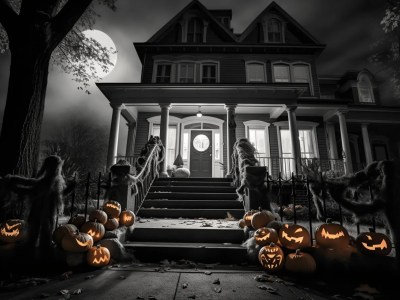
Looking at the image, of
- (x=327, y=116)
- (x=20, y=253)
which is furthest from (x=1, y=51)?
(x=327, y=116)

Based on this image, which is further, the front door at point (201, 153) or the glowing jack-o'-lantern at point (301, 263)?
the front door at point (201, 153)

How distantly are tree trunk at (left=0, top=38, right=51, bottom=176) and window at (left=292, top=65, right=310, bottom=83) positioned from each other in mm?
12638

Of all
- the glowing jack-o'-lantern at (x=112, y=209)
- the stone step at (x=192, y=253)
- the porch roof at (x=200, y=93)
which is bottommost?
the stone step at (x=192, y=253)

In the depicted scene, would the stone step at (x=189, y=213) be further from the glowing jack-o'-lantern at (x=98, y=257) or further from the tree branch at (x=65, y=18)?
the tree branch at (x=65, y=18)

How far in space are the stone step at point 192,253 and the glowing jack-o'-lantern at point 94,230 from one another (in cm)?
47

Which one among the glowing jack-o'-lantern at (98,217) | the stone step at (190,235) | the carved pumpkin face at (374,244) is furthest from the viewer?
the stone step at (190,235)

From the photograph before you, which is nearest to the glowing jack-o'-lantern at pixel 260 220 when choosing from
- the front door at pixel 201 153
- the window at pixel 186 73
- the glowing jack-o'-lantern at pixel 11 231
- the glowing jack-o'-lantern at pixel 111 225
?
the glowing jack-o'-lantern at pixel 111 225

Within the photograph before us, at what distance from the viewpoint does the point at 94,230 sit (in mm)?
3375

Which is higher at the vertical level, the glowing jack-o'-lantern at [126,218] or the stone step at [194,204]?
the stone step at [194,204]

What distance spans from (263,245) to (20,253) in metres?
3.35

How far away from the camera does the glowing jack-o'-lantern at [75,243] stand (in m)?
2.99

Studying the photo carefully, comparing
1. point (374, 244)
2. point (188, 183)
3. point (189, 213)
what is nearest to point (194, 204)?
point (189, 213)

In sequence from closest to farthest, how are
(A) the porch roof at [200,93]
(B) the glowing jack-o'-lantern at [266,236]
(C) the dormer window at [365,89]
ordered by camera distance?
(B) the glowing jack-o'-lantern at [266,236]
(A) the porch roof at [200,93]
(C) the dormer window at [365,89]

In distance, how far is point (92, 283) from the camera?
253 centimetres
